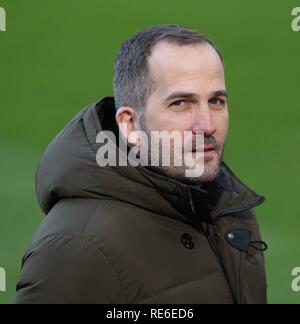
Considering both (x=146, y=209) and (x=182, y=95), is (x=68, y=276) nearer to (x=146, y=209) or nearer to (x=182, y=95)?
(x=146, y=209)

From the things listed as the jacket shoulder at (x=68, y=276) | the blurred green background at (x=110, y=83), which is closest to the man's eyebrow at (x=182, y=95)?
the jacket shoulder at (x=68, y=276)

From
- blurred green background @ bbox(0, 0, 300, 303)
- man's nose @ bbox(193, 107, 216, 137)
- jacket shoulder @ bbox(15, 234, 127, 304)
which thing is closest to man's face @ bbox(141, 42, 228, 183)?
man's nose @ bbox(193, 107, 216, 137)

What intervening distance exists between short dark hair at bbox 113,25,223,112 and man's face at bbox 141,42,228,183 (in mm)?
15

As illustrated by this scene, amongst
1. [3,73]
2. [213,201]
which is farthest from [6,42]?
[213,201]

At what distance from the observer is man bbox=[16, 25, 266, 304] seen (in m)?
→ 1.60

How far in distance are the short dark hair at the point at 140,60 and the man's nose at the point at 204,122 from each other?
0.12 metres

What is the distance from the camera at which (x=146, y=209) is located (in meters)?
1.75

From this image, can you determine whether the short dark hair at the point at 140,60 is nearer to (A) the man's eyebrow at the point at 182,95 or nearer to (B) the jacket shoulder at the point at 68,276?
(A) the man's eyebrow at the point at 182,95

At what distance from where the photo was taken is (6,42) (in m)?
5.05

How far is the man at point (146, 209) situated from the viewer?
1.60 meters

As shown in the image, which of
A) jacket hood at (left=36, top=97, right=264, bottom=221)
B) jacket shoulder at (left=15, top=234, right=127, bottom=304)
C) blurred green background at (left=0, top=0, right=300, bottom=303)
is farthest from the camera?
blurred green background at (left=0, top=0, right=300, bottom=303)

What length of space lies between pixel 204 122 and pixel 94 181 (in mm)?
251

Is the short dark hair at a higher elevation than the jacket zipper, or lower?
higher

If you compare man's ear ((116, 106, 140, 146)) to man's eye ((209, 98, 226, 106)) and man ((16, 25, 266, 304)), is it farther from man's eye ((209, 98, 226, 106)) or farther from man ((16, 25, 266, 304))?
man's eye ((209, 98, 226, 106))
